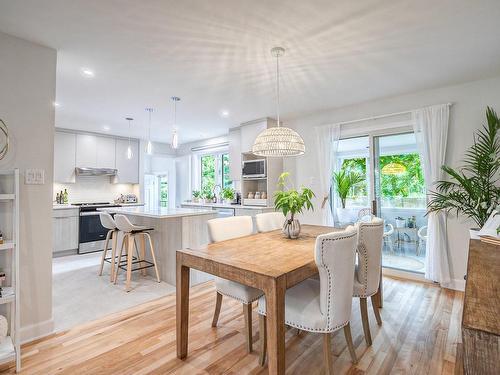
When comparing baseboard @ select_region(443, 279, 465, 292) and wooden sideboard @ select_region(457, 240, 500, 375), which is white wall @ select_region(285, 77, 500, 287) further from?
wooden sideboard @ select_region(457, 240, 500, 375)

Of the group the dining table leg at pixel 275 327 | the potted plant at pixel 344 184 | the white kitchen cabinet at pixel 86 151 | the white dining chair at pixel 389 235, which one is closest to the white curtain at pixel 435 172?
the white dining chair at pixel 389 235

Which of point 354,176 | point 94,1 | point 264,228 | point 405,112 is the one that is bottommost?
point 264,228

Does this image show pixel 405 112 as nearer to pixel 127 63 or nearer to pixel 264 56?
pixel 264 56

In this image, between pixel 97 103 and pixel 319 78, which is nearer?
pixel 319 78

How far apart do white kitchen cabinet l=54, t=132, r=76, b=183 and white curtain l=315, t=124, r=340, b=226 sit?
192 inches

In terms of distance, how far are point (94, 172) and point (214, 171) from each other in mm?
2577

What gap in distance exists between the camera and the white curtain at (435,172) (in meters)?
3.20

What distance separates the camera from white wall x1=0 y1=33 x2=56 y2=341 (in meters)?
2.11

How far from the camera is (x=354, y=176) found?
410 centimetres

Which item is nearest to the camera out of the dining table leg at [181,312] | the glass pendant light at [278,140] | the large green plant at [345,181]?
the dining table leg at [181,312]

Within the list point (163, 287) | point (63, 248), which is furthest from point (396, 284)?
point (63, 248)

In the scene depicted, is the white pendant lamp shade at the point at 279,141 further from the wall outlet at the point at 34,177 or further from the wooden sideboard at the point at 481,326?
the wall outlet at the point at 34,177

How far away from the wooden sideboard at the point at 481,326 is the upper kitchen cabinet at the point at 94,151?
6284mm

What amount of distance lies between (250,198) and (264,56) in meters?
2.80
